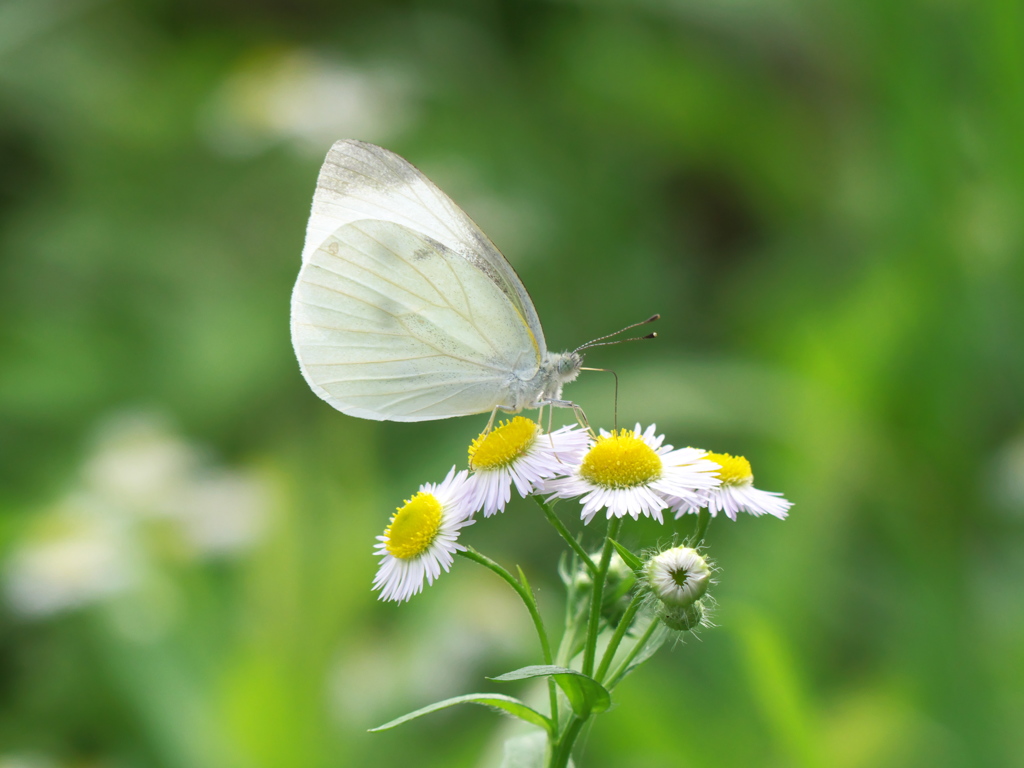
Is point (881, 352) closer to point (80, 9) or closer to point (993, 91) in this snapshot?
point (993, 91)

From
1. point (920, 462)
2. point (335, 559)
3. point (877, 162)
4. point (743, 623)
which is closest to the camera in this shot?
point (743, 623)

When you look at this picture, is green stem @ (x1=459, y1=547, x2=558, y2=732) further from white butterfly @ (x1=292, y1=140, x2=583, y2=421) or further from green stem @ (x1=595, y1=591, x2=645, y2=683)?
white butterfly @ (x1=292, y1=140, x2=583, y2=421)

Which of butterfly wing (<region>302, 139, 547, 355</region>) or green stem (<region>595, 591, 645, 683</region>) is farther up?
butterfly wing (<region>302, 139, 547, 355</region>)

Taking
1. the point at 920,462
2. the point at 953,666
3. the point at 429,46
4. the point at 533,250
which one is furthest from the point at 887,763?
the point at 429,46

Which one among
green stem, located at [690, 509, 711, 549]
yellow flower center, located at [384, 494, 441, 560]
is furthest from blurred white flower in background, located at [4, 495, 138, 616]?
green stem, located at [690, 509, 711, 549]

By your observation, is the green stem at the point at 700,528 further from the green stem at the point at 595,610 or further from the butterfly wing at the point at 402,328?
the butterfly wing at the point at 402,328

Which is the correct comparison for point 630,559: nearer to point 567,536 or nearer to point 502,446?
point 567,536
